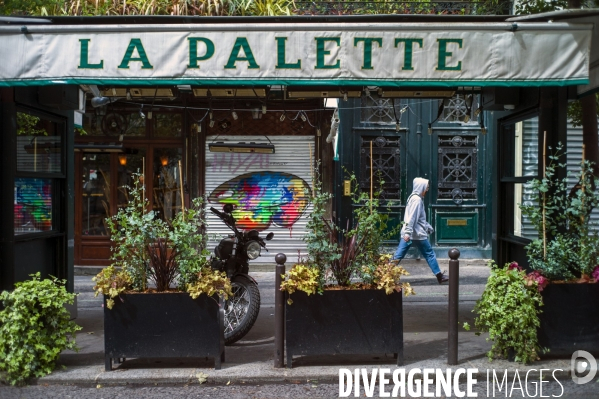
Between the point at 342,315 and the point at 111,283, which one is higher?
the point at 111,283

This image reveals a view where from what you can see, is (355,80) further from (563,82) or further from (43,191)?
(43,191)

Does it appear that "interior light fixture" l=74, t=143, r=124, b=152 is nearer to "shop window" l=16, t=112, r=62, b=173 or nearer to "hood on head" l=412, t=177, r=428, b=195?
"shop window" l=16, t=112, r=62, b=173

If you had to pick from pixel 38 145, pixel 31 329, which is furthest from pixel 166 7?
pixel 31 329

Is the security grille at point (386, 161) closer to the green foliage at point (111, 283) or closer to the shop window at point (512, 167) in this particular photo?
the shop window at point (512, 167)

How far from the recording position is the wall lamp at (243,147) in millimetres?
13648

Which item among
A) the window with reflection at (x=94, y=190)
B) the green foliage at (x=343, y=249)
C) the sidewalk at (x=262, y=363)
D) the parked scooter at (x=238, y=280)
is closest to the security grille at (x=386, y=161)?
the window with reflection at (x=94, y=190)

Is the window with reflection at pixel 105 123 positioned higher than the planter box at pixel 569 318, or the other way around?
the window with reflection at pixel 105 123

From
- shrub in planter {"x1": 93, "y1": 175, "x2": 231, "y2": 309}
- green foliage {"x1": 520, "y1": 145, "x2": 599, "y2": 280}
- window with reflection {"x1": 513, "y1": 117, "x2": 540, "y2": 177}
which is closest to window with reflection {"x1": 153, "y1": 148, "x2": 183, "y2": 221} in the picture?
window with reflection {"x1": 513, "y1": 117, "x2": 540, "y2": 177}

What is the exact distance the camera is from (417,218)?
1138 cm

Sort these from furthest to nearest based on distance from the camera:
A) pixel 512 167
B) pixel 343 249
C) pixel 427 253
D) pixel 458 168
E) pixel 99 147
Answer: pixel 458 168 < pixel 99 147 < pixel 427 253 < pixel 512 167 < pixel 343 249

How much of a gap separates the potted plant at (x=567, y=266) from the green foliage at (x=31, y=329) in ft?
14.7

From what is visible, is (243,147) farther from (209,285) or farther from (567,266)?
(567,266)

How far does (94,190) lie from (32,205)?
21.0ft

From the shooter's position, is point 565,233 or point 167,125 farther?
point 167,125
